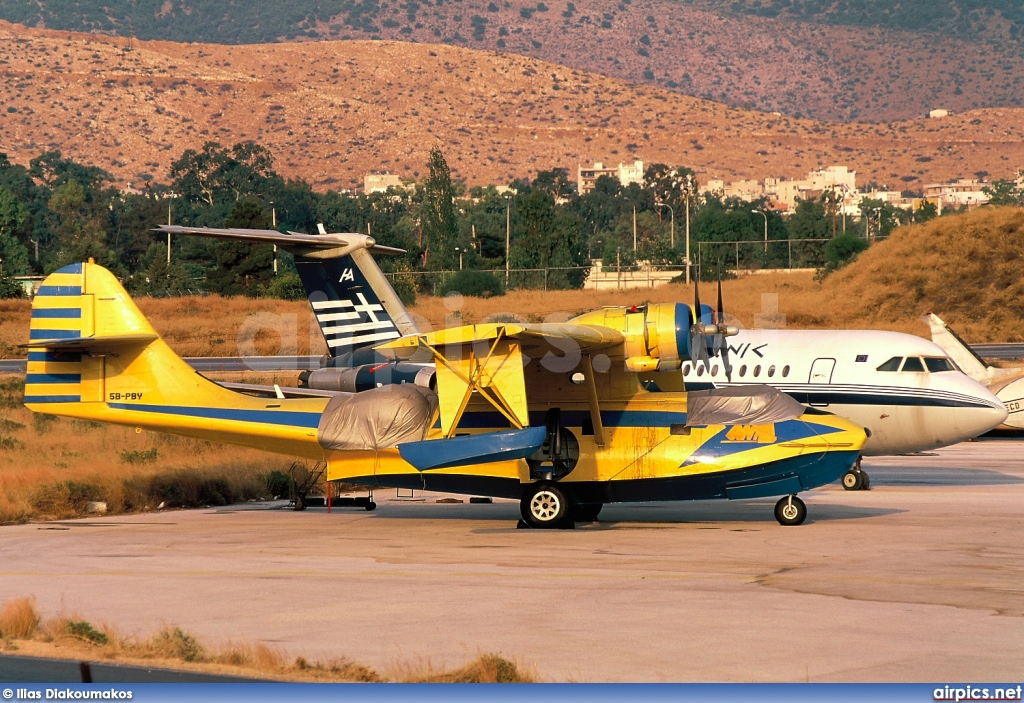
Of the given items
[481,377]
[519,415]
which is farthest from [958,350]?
[481,377]

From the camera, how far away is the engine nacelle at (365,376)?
24.6m

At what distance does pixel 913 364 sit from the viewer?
77.9 ft

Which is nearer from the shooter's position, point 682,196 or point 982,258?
point 982,258

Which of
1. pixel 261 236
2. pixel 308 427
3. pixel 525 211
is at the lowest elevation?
pixel 308 427

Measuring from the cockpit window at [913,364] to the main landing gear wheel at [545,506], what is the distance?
7971 millimetres

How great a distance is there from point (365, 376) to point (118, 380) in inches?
203

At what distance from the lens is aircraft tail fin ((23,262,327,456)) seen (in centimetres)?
2092

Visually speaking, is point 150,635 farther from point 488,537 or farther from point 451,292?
point 451,292

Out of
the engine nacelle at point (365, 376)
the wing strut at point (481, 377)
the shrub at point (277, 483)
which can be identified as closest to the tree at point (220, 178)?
the shrub at point (277, 483)

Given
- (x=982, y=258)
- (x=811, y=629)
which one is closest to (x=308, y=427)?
(x=811, y=629)

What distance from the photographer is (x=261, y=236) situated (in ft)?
74.6

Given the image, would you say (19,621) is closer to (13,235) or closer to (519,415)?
(519,415)

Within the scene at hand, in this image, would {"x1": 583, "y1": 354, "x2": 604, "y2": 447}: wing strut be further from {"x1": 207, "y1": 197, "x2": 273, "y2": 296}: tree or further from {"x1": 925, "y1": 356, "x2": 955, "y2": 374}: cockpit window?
{"x1": 207, "y1": 197, "x2": 273, "y2": 296}: tree

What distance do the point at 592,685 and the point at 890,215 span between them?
12551 centimetres
